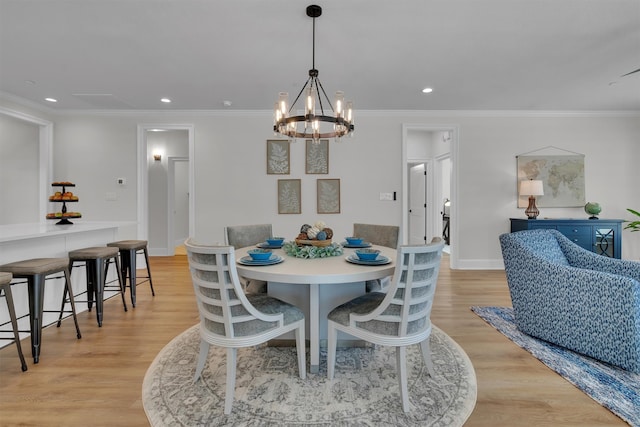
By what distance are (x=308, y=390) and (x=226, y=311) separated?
0.67 meters

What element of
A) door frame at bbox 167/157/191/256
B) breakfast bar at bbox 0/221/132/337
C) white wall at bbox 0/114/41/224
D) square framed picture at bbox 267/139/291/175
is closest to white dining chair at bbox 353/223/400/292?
square framed picture at bbox 267/139/291/175

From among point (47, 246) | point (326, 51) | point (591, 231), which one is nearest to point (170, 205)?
point (47, 246)

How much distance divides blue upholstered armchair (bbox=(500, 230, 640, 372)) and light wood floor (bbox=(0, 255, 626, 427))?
1.04 feet

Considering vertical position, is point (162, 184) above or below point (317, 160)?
below

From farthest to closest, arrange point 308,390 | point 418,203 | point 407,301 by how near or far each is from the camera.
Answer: point 418,203, point 308,390, point 407,301

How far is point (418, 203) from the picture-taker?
704 centimetres

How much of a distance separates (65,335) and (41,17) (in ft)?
8.07


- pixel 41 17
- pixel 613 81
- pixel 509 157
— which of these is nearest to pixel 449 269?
pixel 509 157

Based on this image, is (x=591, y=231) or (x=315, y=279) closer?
(x=315, y=279)

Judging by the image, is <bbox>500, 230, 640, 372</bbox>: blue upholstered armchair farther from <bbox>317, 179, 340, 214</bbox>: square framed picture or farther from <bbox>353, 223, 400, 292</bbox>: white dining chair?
<bbox>317, 179, 340, 214</bbox>: square framed picture

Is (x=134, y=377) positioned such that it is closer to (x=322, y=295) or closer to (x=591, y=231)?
(x=322, y=295)

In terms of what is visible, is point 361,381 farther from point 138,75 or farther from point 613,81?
point 613,81

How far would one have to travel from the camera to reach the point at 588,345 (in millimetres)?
1979

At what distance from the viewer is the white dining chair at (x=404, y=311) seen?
146cm
